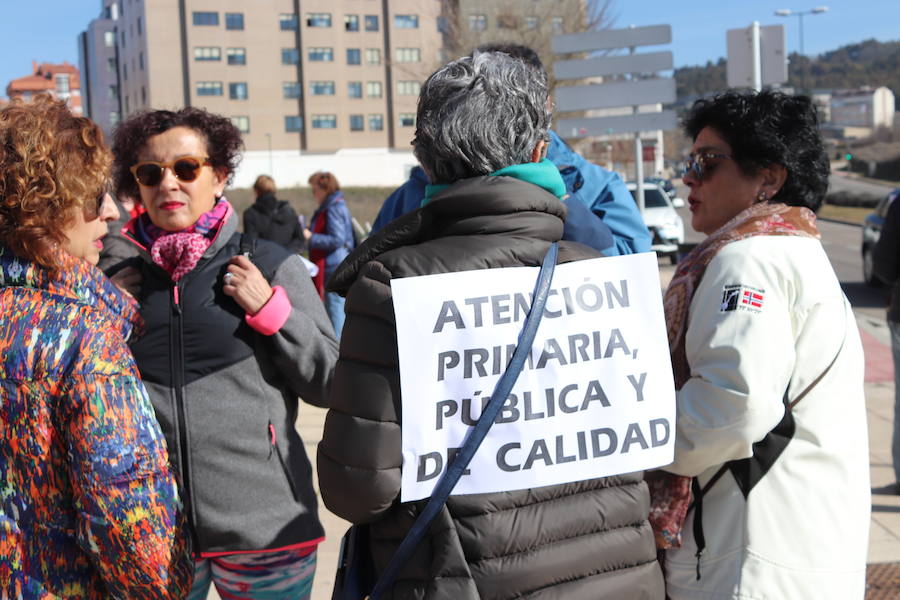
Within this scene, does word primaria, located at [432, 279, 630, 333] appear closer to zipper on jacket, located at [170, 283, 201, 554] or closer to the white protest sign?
the white protest sign

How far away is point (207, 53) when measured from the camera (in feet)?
244

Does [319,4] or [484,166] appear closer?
[484,166]

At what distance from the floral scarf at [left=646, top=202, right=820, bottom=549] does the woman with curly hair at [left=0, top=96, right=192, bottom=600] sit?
3.90ft

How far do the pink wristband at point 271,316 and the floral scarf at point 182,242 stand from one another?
23cm

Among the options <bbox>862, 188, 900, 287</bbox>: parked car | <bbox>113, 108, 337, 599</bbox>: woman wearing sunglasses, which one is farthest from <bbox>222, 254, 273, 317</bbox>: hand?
<bbox>862, 188, 900, 287</bbox>: parked car

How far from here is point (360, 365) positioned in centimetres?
179

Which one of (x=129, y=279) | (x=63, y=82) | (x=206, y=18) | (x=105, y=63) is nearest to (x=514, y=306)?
(x=129, y=279)

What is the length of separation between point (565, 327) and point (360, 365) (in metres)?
0.41

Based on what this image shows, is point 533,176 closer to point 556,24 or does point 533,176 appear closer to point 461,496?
point 461,496

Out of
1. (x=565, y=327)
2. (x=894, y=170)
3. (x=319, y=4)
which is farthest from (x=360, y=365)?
(x=894, y=170)

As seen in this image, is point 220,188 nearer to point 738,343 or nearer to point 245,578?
point 245,578

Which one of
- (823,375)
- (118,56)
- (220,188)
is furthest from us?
(118,56)

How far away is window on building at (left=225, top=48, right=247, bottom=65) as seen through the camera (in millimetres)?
75094

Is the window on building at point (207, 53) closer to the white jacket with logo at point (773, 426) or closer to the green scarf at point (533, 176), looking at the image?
the white jacket with logo at point (773, 426)
